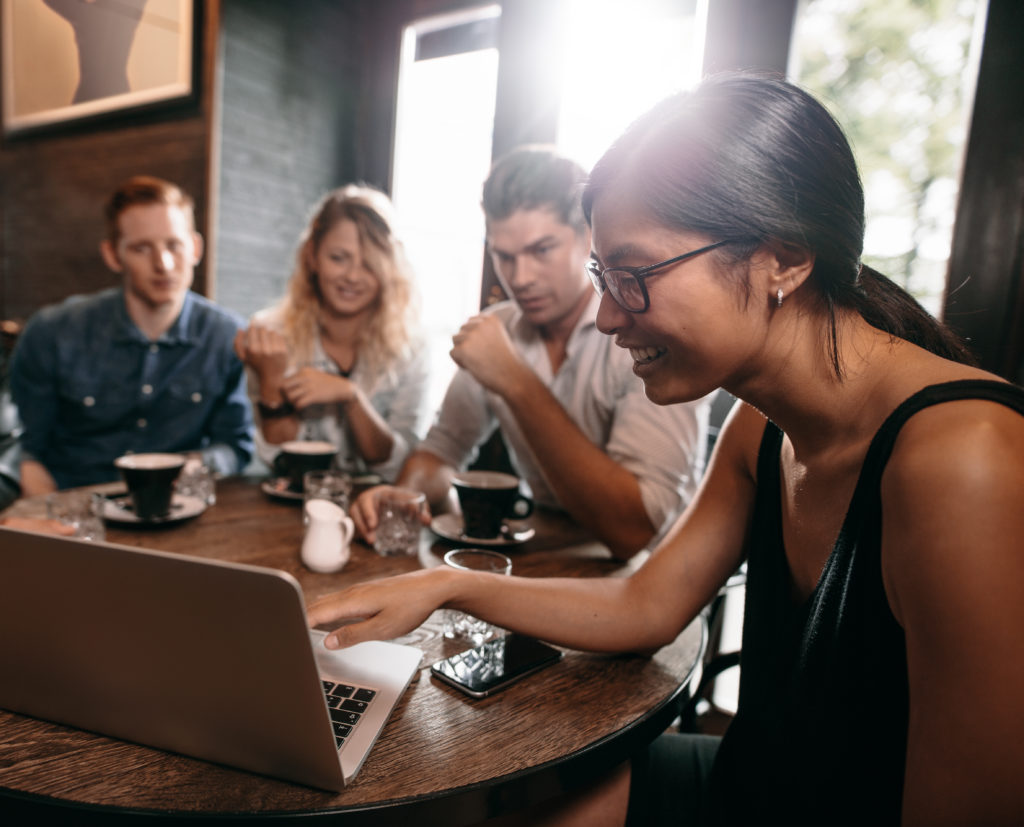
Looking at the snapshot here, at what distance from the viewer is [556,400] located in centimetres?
146

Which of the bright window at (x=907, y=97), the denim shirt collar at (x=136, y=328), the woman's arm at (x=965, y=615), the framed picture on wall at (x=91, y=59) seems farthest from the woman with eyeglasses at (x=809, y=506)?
the framed picture on wall at (x=91, y=59)

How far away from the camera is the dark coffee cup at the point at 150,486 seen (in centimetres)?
126

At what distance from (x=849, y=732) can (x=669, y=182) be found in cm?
65

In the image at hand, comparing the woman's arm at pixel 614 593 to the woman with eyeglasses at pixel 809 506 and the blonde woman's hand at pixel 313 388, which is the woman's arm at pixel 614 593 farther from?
the blonde woman's hand at pixel 313 388

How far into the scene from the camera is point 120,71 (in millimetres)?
3357

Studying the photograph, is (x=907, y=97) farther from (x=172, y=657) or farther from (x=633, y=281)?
(x=172, y=657)

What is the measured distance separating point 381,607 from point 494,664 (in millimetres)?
163

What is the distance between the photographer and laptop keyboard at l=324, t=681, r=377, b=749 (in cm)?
68

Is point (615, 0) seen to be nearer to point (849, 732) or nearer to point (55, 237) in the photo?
point (849, 732)

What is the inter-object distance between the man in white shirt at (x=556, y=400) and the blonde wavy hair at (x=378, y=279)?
0.45 meters

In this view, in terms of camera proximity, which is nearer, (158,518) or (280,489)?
(158,518)

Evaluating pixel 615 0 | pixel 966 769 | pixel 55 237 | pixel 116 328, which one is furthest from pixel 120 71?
pixel 966 769

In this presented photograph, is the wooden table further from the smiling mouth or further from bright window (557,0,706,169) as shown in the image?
bright window (557,0,706,169)

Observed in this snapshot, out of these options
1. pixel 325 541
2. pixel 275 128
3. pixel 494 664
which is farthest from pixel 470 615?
pixel 275 128
